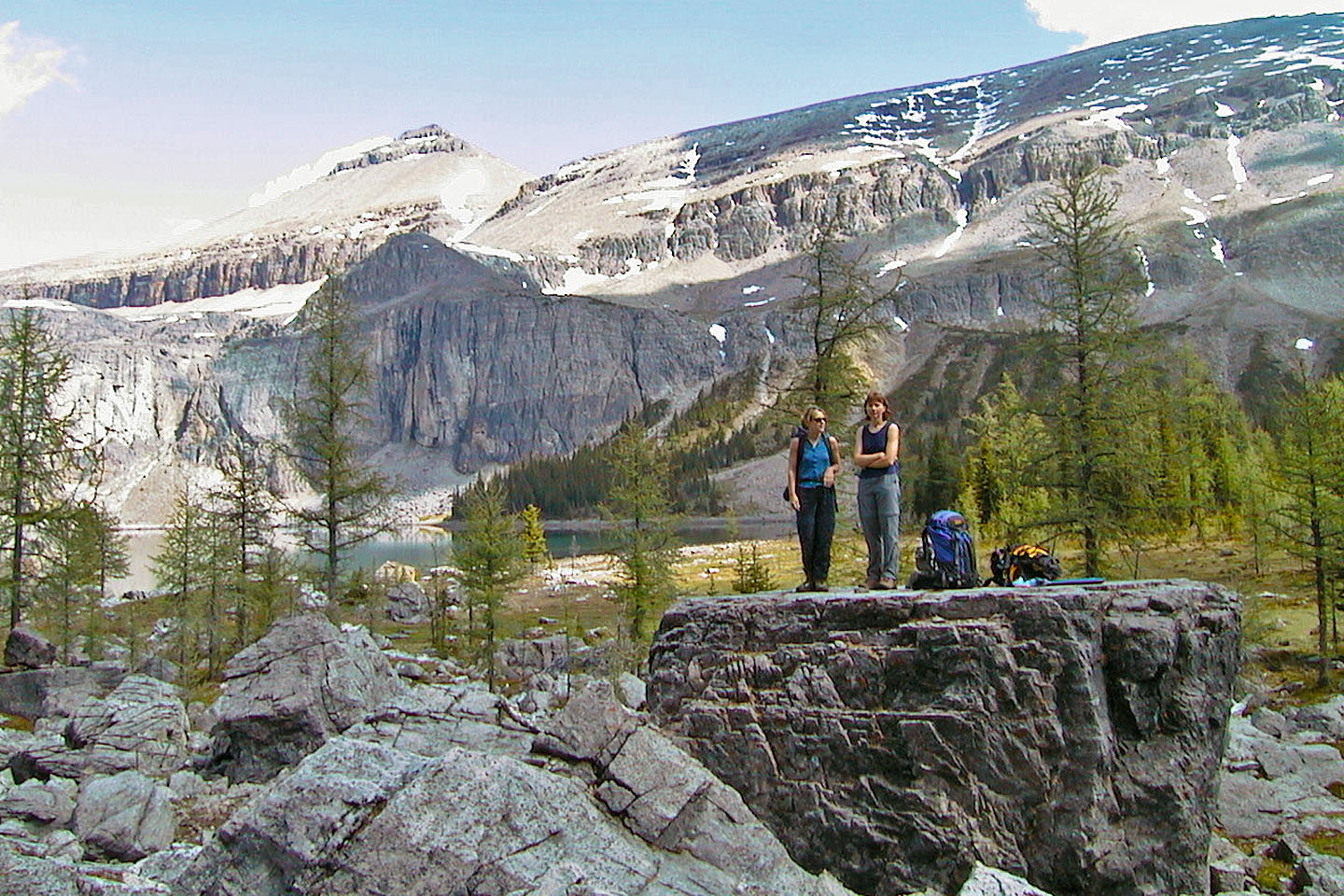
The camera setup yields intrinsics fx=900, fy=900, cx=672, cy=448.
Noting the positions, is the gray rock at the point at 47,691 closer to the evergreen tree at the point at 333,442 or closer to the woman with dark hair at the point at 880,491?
the evergreen tree at the point at 333,442

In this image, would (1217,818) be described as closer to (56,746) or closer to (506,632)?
(56,746)

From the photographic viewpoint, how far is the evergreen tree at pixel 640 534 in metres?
32.8

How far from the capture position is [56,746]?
14531 mm

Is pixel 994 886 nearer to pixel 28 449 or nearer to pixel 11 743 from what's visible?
pixel 11 743

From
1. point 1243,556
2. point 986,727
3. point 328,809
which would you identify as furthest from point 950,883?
point 1243,556

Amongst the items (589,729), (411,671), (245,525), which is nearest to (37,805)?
(589,729)

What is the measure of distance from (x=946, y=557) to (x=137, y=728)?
45.9ft

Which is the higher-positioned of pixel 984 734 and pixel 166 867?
pixel 984 734

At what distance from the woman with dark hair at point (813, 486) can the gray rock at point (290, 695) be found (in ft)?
31.2

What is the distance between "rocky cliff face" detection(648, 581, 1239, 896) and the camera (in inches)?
329

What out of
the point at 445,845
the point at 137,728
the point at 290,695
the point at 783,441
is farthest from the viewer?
the point at 783,441

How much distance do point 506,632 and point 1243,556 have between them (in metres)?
37.8

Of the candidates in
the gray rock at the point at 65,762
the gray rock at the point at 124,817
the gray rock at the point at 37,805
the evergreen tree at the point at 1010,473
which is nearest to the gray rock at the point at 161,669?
the gray rock at the point at 65,762

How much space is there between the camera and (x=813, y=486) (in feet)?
38.6
